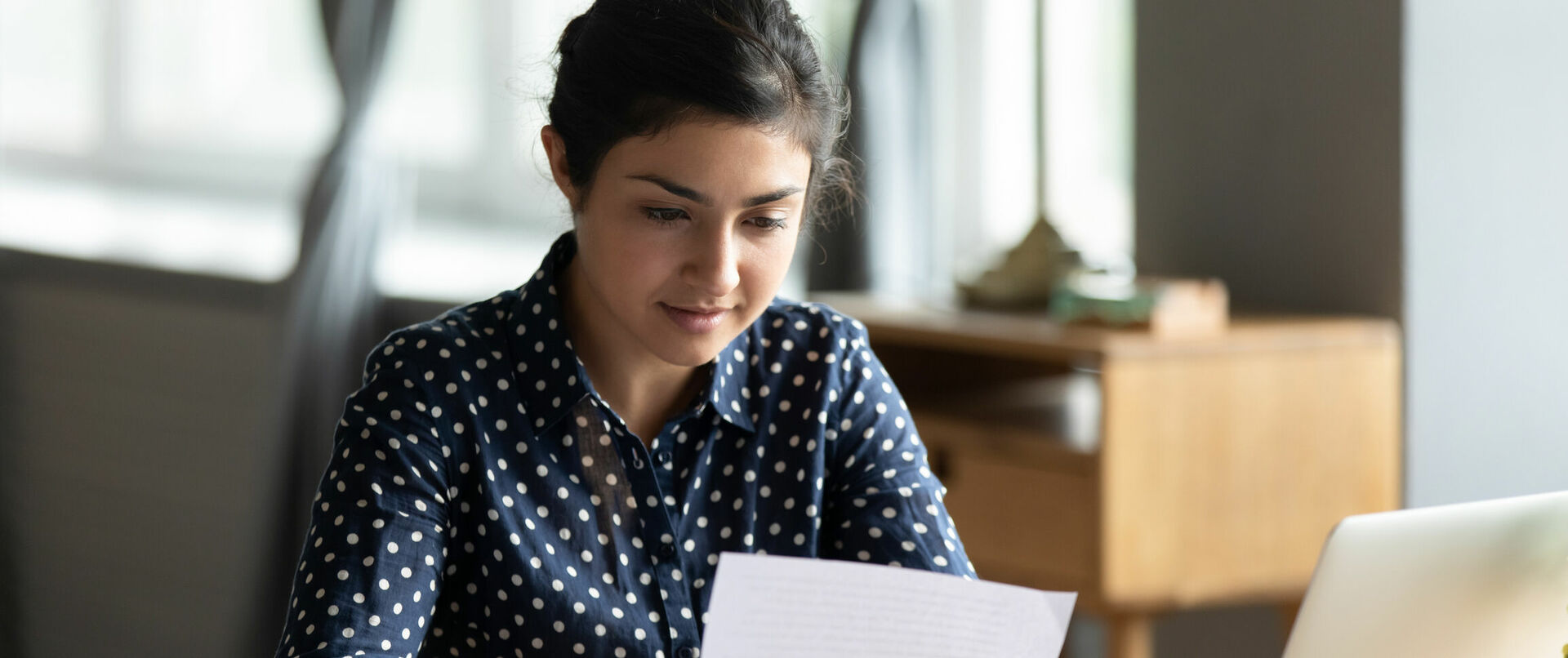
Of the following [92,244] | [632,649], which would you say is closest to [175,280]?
[92,244]

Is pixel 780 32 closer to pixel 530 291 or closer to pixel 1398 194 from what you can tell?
pixel 530 291

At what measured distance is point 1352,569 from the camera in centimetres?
88

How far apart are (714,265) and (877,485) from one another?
0.88 feet

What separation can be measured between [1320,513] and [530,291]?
126 centimetres

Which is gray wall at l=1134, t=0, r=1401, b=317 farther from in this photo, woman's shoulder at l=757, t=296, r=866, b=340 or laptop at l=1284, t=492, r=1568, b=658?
laptop at l=1284, t=492, r=1568, b=658

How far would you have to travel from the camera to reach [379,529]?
3.36ft

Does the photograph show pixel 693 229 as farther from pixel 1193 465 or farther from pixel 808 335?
pixel 1193 465

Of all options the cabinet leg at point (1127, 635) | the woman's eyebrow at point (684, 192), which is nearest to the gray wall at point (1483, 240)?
the cabinet leg at point (1127, 635)

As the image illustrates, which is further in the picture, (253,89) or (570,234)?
(253,89)

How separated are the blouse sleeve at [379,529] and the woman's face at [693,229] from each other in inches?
6.6

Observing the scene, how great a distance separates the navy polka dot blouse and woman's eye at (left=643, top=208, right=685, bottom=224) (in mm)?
152

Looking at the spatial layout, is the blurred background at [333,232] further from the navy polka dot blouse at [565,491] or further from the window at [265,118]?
the navy polka dot blouse at [565,491]

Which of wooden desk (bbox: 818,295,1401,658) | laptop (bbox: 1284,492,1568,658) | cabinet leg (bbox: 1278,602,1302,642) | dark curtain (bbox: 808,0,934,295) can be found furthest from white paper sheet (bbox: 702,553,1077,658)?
dark curtain (bbox: 808,0,934,295)

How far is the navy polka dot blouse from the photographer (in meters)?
1.03
